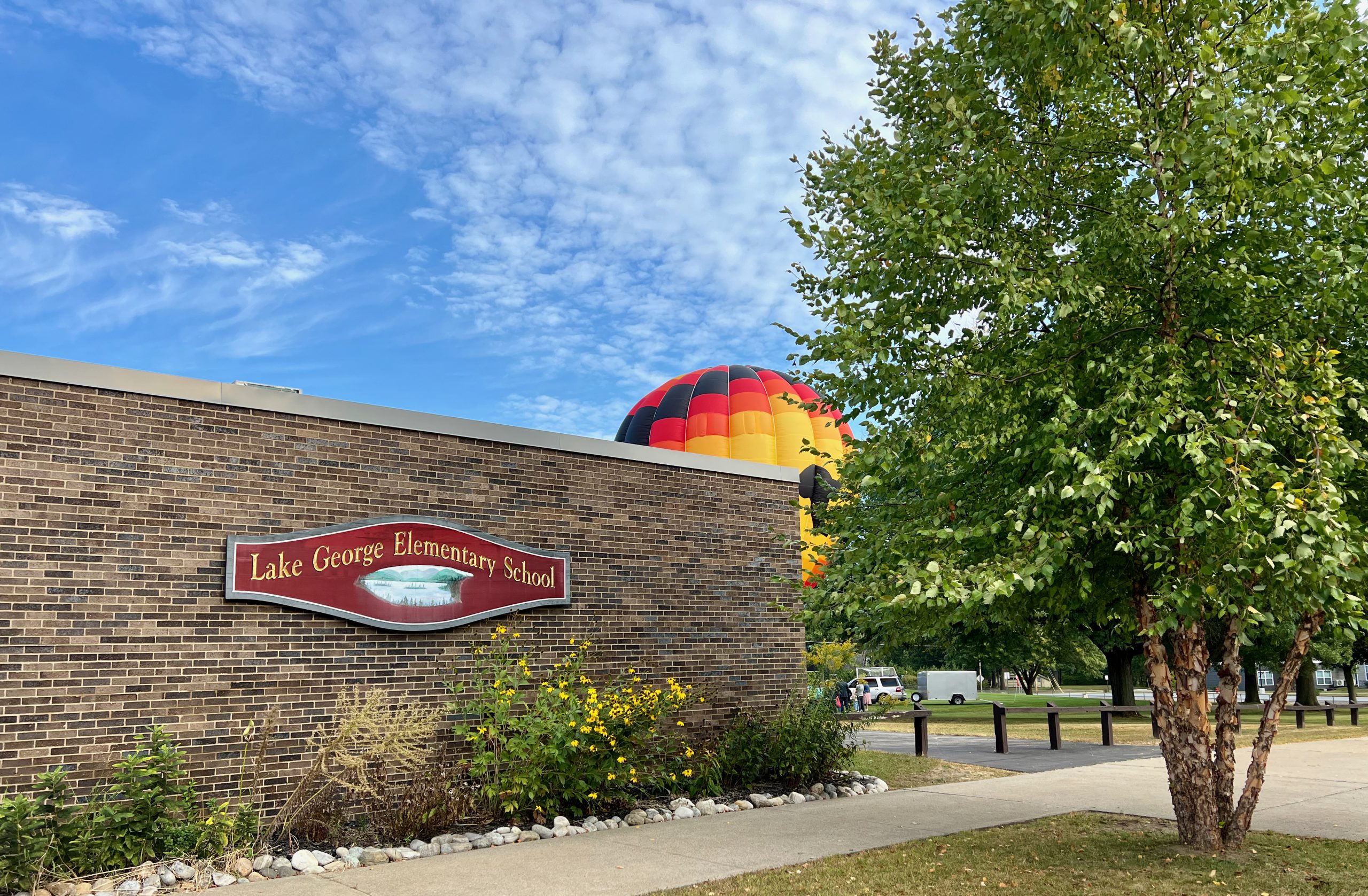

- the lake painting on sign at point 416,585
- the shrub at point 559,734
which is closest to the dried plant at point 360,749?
the shrub at point 559,734

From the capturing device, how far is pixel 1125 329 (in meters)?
8.19

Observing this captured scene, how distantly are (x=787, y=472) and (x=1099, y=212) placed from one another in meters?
6.40

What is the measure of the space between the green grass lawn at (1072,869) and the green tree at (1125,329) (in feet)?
1.82

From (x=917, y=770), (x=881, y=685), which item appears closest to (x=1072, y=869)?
(x=917, y=770)

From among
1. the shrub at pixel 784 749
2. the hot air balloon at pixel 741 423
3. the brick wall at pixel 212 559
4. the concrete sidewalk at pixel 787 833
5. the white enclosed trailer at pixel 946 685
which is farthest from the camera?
the white enclosed trailer at pixel 946 685

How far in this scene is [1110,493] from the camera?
6.94 m

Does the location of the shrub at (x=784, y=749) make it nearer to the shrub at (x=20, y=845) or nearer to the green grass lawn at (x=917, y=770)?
the green grass lawn at (x=917, y=770)

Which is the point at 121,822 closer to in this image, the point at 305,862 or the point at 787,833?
the point at 305,862

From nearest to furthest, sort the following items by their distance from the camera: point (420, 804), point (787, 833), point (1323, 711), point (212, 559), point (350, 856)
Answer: point (350, 856), point (212, 559), point (420, 804), point (787, 833), point (1323, 711)

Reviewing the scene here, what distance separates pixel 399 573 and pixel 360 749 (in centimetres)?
171

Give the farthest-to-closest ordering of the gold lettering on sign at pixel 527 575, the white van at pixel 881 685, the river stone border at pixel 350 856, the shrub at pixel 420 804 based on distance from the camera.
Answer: the white van at pixel 881 685 < the gold lettering on sign at pixel 527 575 < the shrub at pixel 420 804 < the river stone border at pixel 350 856

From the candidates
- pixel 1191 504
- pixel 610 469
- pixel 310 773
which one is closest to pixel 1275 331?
pixel 1191 504

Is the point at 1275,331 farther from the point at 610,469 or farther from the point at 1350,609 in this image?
the point at 610,469

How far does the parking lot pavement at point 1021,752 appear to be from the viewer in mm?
15828
